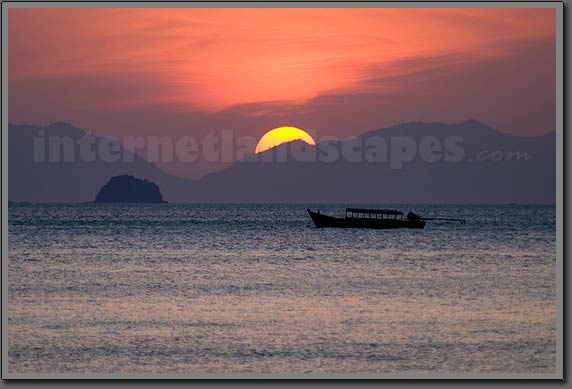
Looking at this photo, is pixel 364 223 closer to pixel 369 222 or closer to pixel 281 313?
pixel 369 222

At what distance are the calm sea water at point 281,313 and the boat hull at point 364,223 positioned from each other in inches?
1155

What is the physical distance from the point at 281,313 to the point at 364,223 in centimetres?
5230

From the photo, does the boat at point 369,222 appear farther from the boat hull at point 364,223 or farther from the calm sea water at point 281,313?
the calm sea water at point 281,313

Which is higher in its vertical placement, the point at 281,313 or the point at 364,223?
the point at 281,313

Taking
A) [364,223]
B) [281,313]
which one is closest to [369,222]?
[364,223]

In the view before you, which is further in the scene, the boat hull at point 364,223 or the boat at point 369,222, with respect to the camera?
the boat hull at point 364,223

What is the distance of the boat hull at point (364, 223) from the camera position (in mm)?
72812

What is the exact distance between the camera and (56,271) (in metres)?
33.3

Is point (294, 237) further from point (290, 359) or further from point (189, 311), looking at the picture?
point (290, 359)

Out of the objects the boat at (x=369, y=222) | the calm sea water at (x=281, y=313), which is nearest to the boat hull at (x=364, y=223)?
the boat at (x=369, y=222)

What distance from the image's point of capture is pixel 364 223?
73875 millimetres

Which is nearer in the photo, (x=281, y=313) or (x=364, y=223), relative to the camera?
(x=281, y=313)

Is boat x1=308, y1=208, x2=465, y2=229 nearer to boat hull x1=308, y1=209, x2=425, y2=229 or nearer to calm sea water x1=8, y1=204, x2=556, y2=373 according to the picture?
boat hull x1=308, y1=209, x2=425, y2=229

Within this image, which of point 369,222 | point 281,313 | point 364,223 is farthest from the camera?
point 369,222
